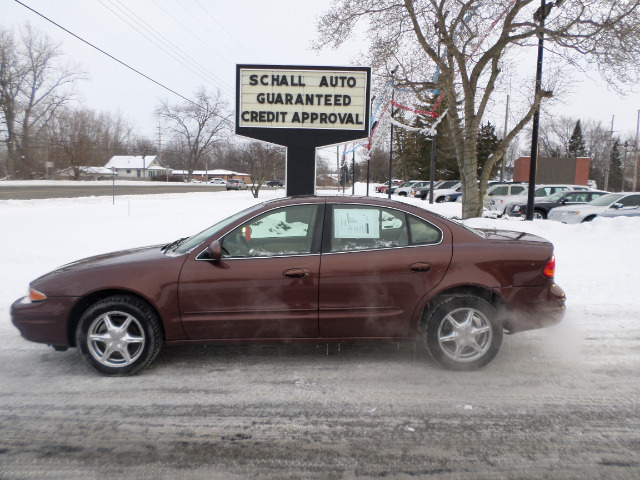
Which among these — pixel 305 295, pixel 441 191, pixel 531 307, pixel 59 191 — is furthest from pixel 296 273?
pixel 59 191

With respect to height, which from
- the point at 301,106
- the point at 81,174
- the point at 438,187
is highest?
the point at 81,174

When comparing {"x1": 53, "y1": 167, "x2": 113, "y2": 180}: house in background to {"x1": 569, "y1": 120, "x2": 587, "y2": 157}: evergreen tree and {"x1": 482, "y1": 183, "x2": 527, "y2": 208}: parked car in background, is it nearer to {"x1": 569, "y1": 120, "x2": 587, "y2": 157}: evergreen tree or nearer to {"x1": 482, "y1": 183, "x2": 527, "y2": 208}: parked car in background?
{"x1": 482, "y1": 183, "x2": 527, "y2": 208}: parked car in background

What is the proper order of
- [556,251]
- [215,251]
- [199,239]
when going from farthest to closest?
[556,251], [199,239], [215,251]

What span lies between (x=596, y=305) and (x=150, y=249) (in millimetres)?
5605

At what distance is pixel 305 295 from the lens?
4039mm

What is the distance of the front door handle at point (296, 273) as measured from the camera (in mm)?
4023

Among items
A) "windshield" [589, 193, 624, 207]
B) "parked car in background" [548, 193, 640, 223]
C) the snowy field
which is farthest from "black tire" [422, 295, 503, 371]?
"windshield" [589, 193, 624, 207]

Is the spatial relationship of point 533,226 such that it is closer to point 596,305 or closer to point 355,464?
point 596,305

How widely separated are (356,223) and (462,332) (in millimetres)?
1311

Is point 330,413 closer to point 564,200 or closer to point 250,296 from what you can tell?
point 250,296

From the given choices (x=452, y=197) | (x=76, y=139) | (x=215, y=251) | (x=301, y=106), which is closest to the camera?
(x=215, y=251)

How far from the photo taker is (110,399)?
3.65m

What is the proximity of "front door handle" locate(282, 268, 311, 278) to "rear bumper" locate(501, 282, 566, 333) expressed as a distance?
1.70 meters

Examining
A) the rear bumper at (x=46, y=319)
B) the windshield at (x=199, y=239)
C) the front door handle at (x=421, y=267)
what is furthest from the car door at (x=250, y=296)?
the rear bumper at (x=46, y=319)
